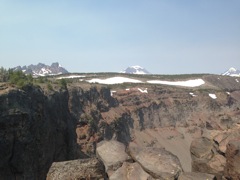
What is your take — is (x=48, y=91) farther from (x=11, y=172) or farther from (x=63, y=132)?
(x=11, y=172)

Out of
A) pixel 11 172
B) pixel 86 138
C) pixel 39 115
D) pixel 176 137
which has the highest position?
pixel 39 115

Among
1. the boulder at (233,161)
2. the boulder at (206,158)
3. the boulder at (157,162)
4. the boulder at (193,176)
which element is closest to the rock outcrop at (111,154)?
the boulder at (157,162)

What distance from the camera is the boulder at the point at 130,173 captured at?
14.6m

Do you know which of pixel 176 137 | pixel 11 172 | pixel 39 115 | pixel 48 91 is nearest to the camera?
pixel 11 172

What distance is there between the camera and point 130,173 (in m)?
14.8

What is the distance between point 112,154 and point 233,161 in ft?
17.6

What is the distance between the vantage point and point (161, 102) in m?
148

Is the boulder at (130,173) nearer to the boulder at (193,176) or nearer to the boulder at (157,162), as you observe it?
the boulder at (157,162)

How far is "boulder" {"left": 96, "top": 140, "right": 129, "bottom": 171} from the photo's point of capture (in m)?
16.1

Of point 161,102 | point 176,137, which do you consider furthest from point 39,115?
point 161,102

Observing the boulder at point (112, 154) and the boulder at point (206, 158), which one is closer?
the boulder at point (112, 154)

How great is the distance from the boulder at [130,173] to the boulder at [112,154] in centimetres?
76

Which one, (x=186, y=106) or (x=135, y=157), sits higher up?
(x=135, y=157)

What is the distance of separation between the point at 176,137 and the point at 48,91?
82654mm
